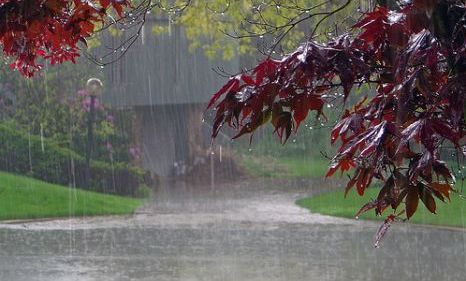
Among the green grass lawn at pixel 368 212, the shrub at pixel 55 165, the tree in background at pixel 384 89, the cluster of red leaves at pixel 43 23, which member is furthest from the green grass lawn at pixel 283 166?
the tree in background at pixel 384 89

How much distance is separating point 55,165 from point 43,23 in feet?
48.5

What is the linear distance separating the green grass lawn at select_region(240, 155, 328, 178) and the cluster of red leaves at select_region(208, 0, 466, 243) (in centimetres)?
1878

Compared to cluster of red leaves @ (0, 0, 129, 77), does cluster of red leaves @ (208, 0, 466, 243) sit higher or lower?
lower

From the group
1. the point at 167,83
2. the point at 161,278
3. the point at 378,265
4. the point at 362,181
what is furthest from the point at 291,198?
the point at 362,181

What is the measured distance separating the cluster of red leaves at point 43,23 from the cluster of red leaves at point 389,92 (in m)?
0.81

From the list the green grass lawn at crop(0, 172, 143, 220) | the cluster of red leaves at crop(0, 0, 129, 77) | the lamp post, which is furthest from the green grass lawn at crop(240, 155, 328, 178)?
the cluster of red leaves at crop(0, 0, 129, 77)

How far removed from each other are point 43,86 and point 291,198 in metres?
5.94

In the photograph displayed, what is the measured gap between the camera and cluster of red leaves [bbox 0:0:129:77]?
3.12 metres

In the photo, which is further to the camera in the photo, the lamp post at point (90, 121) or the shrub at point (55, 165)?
the shrub at point (55, 165)

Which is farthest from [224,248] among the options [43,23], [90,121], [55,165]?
[43,23]

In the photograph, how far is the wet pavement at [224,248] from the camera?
30.6ft

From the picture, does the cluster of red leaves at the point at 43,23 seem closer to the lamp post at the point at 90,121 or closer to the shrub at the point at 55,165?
the lamp post at the point at 90,121

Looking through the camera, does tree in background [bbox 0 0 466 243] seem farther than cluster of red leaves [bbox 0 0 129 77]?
No

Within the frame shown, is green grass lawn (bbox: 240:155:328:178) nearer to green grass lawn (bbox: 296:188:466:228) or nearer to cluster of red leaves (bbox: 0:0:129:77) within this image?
green grass lawn (bbox: 296:188:466:228)
